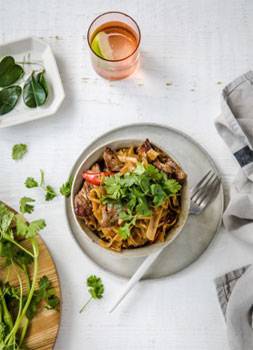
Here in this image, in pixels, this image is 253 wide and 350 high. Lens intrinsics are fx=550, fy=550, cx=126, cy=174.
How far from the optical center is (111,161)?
133 centimetres

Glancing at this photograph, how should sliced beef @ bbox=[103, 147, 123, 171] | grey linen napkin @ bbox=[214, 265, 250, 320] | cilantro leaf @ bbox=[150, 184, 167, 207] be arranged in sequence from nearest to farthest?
cilantro leaf @ bbox=[150, 184, 167, 207]
sliced beef @ bbox=[103, 147, 123, 171]
grey linen napkin @ bbox=[214, 265, 250, 320]

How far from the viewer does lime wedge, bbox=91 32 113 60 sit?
149cm

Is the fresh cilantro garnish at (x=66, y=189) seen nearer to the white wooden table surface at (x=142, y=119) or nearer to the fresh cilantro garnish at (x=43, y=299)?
the white wooden table surface at (x=142, y=119)

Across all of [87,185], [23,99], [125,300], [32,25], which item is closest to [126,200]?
[87,185]

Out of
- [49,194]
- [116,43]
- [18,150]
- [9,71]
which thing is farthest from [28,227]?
[116,43]

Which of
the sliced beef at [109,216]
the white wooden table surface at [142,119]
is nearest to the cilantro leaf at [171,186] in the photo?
the sliced beef at [109,216]

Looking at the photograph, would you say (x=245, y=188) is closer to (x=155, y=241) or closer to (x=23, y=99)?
(x=155, y=241)

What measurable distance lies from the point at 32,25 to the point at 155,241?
0.72 metres

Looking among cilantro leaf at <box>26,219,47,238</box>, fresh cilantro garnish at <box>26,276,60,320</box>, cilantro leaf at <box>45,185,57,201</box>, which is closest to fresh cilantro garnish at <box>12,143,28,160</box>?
cilantro leaf at <box>45,185,57,201</box>

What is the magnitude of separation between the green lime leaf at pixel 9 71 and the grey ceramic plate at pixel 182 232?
29cm

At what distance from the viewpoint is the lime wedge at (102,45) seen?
1.49 m

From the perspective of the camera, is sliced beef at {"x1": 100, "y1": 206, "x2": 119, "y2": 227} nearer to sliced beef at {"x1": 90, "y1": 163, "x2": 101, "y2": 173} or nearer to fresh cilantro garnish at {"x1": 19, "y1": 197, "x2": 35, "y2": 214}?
sliced beef at {"x1": 90, "y1": 163, "x2": 101, "y2": 173}

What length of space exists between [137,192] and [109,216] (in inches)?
3.9

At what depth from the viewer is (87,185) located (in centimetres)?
133
